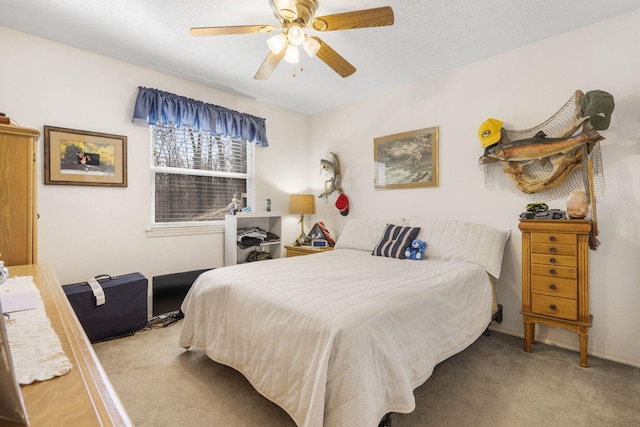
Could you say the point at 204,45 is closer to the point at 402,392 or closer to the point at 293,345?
the point at 293,345

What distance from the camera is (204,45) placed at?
2582 millimetres

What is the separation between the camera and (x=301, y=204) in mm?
4031

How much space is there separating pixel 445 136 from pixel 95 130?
3.40m

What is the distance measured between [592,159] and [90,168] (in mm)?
4222

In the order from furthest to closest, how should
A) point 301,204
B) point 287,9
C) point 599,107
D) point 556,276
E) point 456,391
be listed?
point 301,204, point 556,276, point 599,107, point 456,391, point 287,9

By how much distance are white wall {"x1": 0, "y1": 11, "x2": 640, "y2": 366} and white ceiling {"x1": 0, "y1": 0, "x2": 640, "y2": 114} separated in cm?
16

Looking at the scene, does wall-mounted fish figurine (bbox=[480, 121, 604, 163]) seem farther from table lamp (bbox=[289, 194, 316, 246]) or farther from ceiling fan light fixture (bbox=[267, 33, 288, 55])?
table lamp (bbox=[289, 194, 316, 246])

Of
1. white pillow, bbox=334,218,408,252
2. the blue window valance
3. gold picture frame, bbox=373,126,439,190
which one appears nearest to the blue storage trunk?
the blue window valance

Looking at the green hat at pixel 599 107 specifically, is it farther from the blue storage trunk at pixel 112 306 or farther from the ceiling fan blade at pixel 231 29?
the blue storage trunk at pixel 112 306

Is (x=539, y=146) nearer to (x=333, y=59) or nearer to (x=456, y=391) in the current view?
(x=333, y=59)

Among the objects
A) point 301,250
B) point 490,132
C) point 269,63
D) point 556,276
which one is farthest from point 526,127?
point 301,250

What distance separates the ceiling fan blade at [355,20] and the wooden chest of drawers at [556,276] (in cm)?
182

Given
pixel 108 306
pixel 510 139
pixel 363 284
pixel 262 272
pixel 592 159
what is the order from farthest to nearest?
pixel 510 139
pixel 108 306
pixel 592 159
pixel 262 272
pixel 363 284

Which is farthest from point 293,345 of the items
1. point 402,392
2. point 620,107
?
point 620,107
